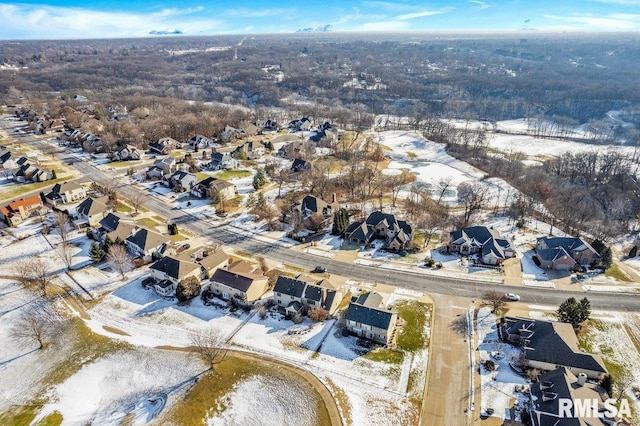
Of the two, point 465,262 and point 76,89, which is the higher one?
point 76,89

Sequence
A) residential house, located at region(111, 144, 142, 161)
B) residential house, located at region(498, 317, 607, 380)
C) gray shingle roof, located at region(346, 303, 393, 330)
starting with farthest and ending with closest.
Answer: residential house, located at region(111, 144, 142, 161) < gray shingle roof, located at region(346, 303, 393, 330) < residential house, located at region(498, 317, 607, 380)

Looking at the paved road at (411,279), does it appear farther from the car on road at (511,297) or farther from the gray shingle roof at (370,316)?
the gray shingle roof at (370,316)

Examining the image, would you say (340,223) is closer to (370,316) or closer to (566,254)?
(370,316)

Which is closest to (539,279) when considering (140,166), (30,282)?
(30,282)

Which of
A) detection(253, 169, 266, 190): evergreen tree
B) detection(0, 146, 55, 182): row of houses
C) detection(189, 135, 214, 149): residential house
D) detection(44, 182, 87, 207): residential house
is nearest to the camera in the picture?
detection(44, 182, 87, 207): residential house

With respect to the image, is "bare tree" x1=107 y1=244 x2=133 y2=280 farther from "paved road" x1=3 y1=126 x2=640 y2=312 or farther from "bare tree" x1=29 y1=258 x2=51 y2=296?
"paved road" x1=3 y1=126 x2=640 y2=312

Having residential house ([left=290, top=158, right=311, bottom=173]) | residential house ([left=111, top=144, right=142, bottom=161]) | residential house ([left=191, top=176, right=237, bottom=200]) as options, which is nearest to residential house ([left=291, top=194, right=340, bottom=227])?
residential house ([left=191, top=176, right=237, bottom=200])

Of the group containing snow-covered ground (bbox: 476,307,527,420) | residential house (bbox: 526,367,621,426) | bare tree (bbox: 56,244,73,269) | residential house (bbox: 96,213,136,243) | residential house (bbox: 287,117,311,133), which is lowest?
snow-covered ground (bbox: 476,307,527,420)

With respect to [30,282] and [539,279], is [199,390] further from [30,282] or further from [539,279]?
[539,279]
